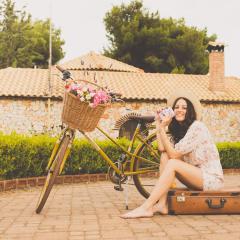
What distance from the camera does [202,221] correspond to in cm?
455

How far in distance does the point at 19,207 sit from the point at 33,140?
10.5 feet

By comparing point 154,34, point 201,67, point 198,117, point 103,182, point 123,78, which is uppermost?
point 154,34

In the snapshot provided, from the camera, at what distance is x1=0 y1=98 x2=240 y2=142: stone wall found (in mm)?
19719

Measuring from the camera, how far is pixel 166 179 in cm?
472

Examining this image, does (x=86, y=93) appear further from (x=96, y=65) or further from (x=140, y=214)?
(x=96, y=65)

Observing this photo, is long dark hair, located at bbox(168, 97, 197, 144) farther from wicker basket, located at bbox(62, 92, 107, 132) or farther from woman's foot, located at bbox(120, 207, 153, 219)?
woman's foot, located at bbox(120, 207, 153, 219)

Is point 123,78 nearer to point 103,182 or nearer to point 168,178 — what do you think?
point 103,182

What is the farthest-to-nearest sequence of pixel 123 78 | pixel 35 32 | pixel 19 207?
pixel 35 32, pixel 123 78, pixel 19 207

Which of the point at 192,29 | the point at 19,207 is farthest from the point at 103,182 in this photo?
the point at 192,29

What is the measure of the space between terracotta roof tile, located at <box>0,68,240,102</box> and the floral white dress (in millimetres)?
14750

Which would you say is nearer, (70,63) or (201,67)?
(70,63)

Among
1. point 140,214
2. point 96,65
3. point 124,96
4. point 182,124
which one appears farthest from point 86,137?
point 96,65

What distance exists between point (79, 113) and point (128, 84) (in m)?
17.7

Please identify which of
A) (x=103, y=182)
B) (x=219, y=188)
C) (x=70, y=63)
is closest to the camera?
(x=219, y=188)
